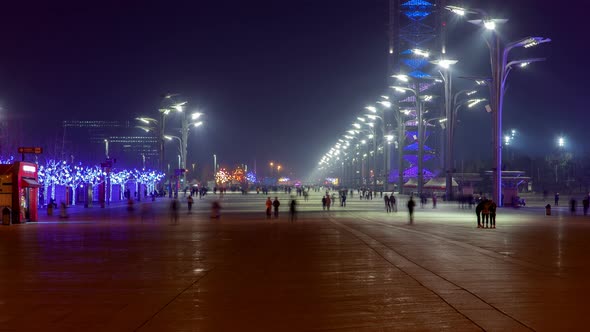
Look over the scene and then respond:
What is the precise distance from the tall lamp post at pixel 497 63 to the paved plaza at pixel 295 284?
2960 centimetres

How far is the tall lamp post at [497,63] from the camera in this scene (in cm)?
5022

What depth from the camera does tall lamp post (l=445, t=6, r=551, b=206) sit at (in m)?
50.2

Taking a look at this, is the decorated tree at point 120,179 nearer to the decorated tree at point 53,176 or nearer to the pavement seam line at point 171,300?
the decorated tree at point 53,176

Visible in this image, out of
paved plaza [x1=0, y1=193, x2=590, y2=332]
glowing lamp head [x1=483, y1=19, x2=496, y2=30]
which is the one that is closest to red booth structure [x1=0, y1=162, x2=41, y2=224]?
paved plaza [x1=0, y1=193, x2=590, y2=332]

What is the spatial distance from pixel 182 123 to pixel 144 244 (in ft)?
203

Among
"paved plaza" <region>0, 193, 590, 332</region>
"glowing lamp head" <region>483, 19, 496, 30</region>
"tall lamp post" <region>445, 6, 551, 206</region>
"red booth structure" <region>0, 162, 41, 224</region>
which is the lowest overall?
"paved plaza" <region>0, 193, 590, 332</region>

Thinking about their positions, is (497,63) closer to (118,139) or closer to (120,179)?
(120,179)

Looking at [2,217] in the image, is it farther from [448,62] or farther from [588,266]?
[448,62]

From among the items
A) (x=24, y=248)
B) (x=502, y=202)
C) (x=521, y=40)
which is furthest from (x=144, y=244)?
(x=502, y=202)

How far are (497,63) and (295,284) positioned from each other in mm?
45088

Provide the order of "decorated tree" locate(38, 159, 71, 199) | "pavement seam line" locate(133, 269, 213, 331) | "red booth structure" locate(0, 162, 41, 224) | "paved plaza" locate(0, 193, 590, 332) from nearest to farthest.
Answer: "pavement seam line" locate(133, 269, 213, 331) < "paved plaza" locate(0, 193, 590, 332) < "red booth structure" locate(0, 162, 41, 224) < "decorated tree" locate(38, 159, 71, 199)

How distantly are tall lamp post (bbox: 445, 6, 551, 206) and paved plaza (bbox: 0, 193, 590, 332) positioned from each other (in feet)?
97.1

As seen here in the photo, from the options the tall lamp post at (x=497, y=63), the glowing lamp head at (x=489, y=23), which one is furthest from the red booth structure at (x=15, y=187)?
the glowing lamp head at (x=489, y=23)

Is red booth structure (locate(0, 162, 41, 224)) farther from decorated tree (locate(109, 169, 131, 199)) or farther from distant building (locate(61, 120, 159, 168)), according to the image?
distant building (locate(61, 120, 159, 168))
